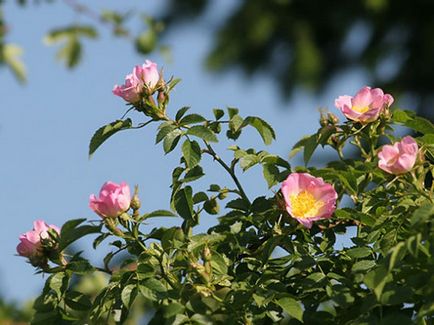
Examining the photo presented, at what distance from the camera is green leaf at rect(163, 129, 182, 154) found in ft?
5.54

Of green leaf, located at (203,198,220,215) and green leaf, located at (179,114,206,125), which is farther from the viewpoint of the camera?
green leaf, located at (203,198,220,215)

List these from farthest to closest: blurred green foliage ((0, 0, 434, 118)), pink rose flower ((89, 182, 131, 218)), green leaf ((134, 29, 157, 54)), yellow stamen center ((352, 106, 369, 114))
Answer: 1. blurred green foliage ((0, 0, 434, 118))
2. green leaf ((134, 29, 157, 54))
3. yellow stamen center ((352, 106, 369, 114))
4. pink rose flower ((89, 182, 131, 218))

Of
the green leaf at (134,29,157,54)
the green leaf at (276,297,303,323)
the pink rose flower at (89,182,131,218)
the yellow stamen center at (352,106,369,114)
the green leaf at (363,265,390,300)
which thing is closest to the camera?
the green leaf at (363,265,390,300)

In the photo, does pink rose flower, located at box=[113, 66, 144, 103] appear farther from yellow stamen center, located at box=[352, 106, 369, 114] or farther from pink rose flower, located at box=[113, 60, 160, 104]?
yellow stamen center, located at box=[352, 106, 369, 114]

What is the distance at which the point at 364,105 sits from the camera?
5.87 ft

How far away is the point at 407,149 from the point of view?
159 cm

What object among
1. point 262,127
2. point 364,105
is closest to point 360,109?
Answer: point 364,105

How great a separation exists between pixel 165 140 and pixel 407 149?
1.11 ft

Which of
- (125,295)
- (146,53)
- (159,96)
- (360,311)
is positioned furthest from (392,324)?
(146,53)

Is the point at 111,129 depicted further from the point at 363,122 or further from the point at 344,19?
the point at 344,19

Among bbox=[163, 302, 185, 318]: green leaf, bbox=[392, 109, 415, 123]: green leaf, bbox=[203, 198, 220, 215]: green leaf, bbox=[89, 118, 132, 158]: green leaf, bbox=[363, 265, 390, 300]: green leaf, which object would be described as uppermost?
bbox=[89, 118, 132, 158]: green leaf

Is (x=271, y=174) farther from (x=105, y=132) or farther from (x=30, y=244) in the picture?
(x=30, y=244)

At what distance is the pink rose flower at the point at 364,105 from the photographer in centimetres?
176

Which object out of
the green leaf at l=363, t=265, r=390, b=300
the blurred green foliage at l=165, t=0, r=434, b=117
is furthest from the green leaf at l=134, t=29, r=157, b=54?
the blurred green foliage at l=165, t=0, r=434, b=117
